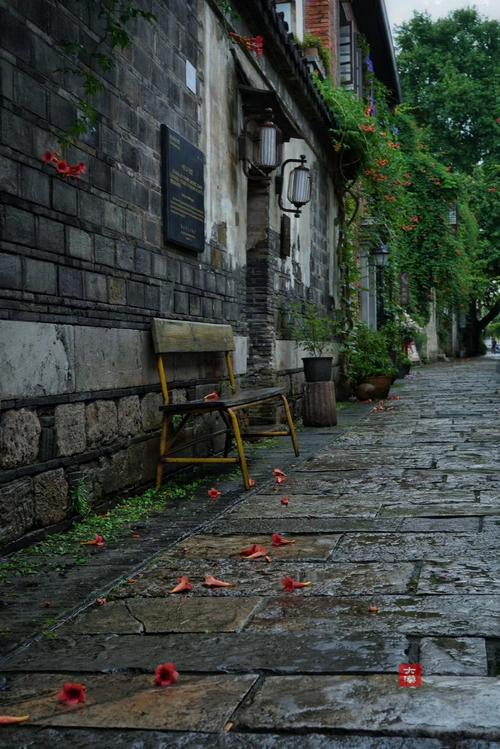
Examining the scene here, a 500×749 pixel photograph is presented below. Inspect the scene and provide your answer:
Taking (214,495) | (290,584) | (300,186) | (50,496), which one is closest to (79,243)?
(50,496)

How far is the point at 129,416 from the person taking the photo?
5082 millimetres

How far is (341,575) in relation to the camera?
10.9 ft

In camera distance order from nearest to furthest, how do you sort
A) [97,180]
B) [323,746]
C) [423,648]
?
[323,746] < [423,648] < [97,180]

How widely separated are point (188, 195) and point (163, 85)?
0.76m

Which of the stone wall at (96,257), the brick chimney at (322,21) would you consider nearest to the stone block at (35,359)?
the stone wall at (96,257)

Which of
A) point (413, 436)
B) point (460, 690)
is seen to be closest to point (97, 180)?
point (460, 690)

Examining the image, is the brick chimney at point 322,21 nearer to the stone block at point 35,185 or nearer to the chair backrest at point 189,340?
the chair backrest at point 189,340

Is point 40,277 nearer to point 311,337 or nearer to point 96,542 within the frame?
point 96,542

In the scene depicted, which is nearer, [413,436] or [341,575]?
[341,575]

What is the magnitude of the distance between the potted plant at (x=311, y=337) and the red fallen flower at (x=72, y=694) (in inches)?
277

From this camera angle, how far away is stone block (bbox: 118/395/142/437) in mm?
4957

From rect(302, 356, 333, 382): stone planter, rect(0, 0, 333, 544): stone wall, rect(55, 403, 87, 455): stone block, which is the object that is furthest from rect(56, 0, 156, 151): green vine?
rect(302, 356, 333, 382): stone planter

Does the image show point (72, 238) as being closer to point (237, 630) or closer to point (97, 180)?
point (97, 180)

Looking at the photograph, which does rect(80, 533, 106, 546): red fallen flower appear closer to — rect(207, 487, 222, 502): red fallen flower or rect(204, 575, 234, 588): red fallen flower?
rect(204, 575, 234, 588): red fallen flower
